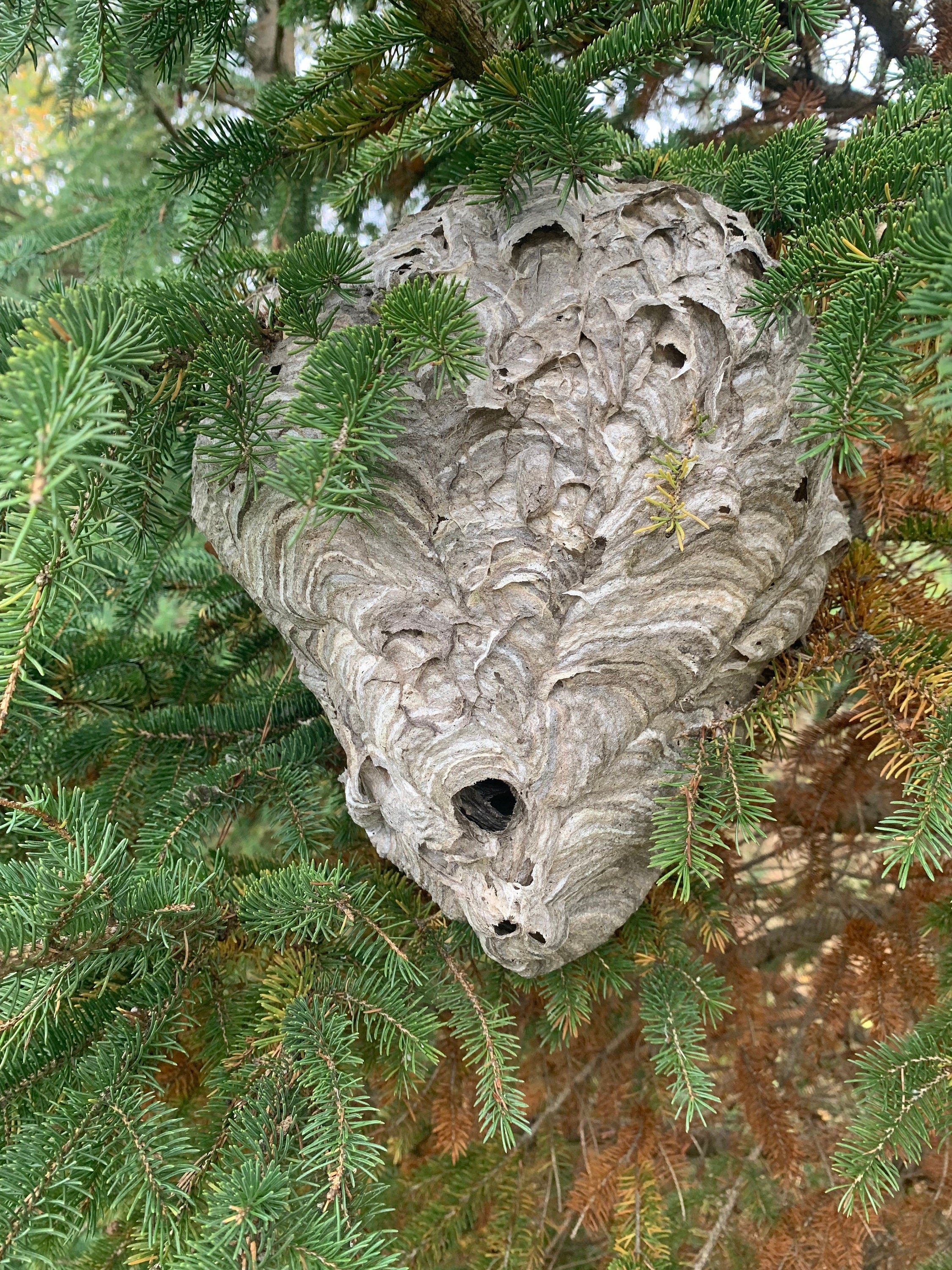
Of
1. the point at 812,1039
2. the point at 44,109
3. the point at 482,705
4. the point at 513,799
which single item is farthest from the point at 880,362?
the point at 44,109

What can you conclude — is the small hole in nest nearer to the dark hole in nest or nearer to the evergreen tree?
the evergreen tree

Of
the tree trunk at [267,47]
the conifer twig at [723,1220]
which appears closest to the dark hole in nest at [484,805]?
the conifer twig at [723,1220]

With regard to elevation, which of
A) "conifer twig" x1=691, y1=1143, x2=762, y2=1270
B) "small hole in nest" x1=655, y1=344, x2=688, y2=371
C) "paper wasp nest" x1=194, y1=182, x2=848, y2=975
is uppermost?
"small hole in nest" x1=655, y1=344, x2=688, y2=371

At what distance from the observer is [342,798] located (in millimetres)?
1738

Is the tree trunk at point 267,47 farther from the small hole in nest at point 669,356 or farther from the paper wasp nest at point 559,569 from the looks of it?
the small hole in nest at point 669,356

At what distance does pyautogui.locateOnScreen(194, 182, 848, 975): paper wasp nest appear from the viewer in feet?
3.82

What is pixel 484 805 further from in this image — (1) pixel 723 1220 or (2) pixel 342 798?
(1) pixel 723 1220

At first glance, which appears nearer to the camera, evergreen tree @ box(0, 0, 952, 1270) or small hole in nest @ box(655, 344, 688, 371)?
evergreen tree @ box(0, 0, 952, 1270)

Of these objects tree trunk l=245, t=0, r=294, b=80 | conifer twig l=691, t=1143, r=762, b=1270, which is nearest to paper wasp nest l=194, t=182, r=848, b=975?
conifer twig l=691, t=1143, r=762, b=1270

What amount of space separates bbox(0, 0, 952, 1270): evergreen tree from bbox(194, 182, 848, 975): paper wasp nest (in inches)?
3.7

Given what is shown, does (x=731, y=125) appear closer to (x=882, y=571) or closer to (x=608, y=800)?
(x=882, y=571)

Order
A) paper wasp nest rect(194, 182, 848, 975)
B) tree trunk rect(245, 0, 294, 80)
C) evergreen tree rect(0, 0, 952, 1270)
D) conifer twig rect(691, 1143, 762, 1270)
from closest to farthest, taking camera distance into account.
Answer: evergreen tree rect(0, 0, 952, 1270) → paper wasp nest rect(194, 182, 848, 975) → conifer twig rect(691, 1143, 762, 1270) → tree trunk rect(245, 0, 294, 80)

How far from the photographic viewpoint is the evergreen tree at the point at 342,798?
877mm

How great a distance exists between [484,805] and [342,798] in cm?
63
